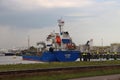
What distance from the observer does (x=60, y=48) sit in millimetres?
59656

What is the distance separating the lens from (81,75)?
2620 centimetres

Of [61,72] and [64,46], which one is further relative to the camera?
[64,46]

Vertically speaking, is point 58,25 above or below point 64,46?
above

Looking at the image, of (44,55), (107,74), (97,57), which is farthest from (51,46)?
(107,74)

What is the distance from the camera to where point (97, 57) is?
7788 cm

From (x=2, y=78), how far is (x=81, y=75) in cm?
688

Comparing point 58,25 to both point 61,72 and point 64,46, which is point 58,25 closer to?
point 64,46

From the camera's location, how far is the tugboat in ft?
190

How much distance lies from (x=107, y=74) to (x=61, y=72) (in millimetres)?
4304

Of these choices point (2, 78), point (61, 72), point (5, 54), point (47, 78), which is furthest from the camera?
point (5, 54)

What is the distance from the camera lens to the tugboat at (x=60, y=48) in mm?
57844

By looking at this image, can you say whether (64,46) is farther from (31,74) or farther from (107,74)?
(31,74)

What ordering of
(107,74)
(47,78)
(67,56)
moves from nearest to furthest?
1. (47,78)
2. (107,74)
3. (67,56)

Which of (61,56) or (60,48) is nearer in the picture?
(61,56)
